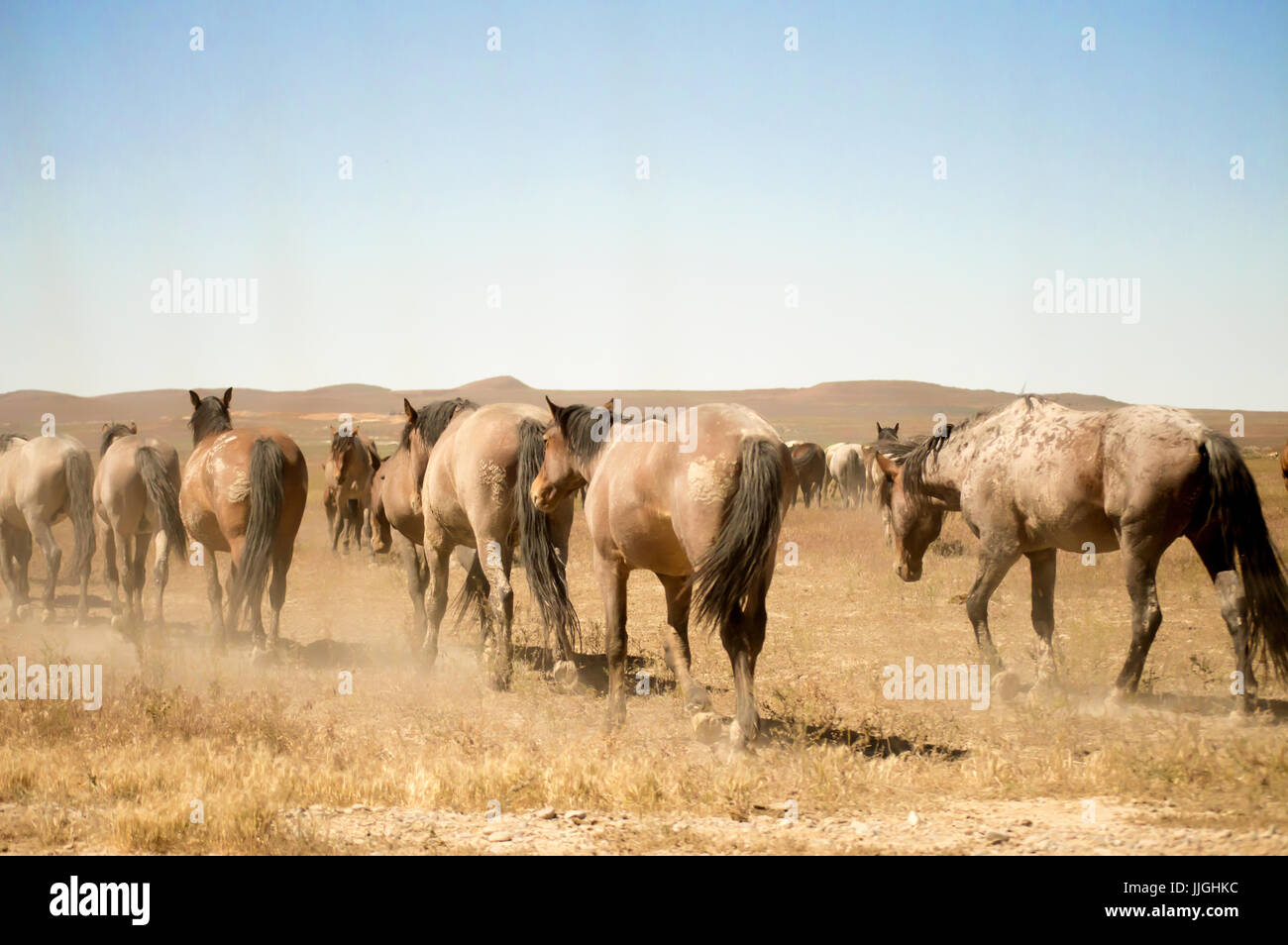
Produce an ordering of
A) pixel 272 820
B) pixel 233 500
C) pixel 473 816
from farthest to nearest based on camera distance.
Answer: pixel 233 500, pixel 473 816, pixel 272 820

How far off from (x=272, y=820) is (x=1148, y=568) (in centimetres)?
627

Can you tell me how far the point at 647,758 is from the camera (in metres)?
5.85

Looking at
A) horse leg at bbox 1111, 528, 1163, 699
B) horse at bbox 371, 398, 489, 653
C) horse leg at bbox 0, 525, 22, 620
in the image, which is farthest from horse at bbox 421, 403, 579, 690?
horse leg at bbox 0, 525, 22, 620

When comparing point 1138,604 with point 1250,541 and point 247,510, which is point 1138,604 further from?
point 247,510

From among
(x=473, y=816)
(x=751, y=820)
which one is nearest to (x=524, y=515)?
(x=473, y=816)

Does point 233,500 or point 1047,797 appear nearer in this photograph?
point 1047,797

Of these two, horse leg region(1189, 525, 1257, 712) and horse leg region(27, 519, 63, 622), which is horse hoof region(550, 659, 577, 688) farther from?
horse leg region(27, 519, 63, 622)

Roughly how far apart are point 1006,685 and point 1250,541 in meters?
2.13

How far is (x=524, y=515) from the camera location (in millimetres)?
8016

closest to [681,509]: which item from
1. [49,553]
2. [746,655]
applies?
[746,655]

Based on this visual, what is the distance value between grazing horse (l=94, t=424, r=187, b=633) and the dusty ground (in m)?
0.83

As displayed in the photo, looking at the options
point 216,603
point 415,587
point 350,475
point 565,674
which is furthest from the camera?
point 350,475

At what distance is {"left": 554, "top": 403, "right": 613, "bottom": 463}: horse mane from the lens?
7266 millimetres
